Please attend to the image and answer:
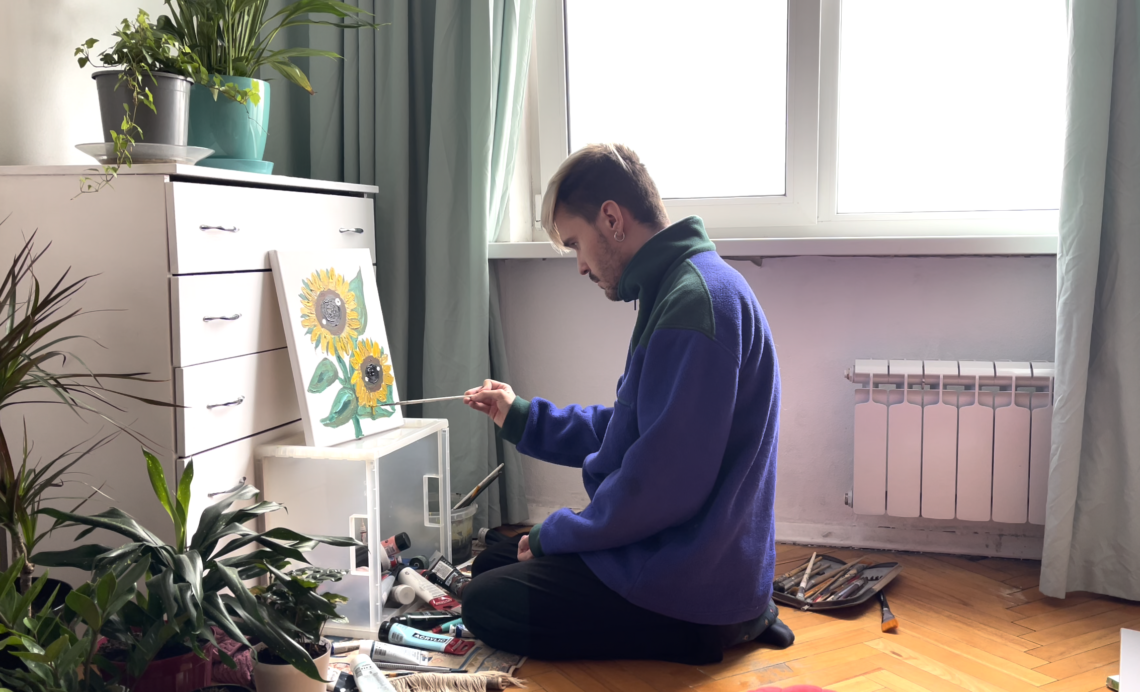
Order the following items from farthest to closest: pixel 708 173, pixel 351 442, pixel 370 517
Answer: pixel 708 173 < pixel 351 442 < pixel 370 517

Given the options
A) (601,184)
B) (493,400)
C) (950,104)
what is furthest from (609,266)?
(950,104)

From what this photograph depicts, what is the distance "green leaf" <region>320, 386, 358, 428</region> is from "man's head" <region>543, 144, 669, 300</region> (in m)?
0.62

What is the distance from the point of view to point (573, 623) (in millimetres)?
1782

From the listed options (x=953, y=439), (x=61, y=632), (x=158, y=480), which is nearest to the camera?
(x=61, y=632)

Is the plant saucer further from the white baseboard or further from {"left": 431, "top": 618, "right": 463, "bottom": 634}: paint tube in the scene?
the white baseboard

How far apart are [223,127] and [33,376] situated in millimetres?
740

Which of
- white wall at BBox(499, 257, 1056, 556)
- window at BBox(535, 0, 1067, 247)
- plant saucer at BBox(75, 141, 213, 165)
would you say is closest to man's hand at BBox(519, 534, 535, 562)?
white wall at BBox(499, 257, 1056, 556)

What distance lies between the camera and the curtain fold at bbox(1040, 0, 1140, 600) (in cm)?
203

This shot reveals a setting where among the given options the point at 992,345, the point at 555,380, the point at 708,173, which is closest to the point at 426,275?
the point at 555,380

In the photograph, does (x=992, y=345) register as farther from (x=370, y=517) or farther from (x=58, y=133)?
(x=58, y=133)

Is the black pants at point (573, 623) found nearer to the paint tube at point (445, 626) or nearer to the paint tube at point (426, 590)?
the paint tube at point (445, 626)

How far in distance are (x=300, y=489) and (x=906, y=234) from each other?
168cm

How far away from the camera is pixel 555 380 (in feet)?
9.00

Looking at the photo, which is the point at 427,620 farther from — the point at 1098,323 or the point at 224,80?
the point at 1098,323
